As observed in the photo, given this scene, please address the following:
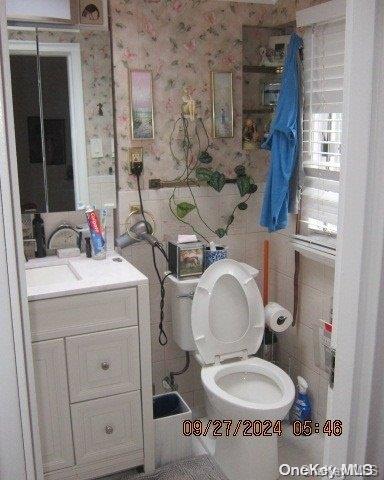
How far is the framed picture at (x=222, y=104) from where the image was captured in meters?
2.53

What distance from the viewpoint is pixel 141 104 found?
239cm

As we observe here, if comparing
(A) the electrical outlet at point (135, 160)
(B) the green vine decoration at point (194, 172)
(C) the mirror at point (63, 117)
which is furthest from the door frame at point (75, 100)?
(B) the green vine decoration at point (194, 172)

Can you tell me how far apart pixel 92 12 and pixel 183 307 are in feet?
4.77

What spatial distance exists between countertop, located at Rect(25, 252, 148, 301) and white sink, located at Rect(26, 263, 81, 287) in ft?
0.04

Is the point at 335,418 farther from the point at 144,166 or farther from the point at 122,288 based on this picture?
the point at 144,166

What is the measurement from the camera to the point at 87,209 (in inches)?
94.5

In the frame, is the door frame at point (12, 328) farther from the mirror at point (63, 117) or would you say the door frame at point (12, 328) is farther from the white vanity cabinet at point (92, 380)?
the mirror at point (63, 117)

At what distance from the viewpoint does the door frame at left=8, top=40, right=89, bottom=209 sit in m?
2.21

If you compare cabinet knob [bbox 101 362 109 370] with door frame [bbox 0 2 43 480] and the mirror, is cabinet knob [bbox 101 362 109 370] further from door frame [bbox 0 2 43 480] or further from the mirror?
door frame [bbox 0 2 43 480]

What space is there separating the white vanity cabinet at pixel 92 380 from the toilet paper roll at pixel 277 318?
725 mm

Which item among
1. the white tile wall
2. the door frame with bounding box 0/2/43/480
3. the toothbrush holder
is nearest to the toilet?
the toothbrush holder

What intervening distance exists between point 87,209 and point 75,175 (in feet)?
0.57

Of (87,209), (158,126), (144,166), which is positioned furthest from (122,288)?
(158,126)

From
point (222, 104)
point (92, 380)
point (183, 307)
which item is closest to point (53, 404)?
point (92, 380)
